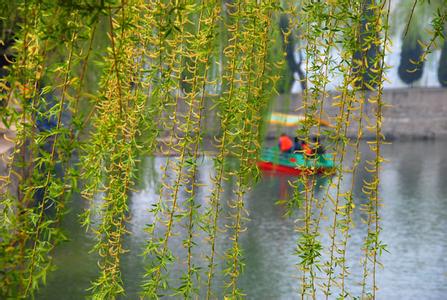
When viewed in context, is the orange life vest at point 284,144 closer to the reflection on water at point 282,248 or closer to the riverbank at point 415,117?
the reflection on water at point 282,248

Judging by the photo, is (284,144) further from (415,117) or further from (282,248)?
(282,248)

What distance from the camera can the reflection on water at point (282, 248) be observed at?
20.4 ft

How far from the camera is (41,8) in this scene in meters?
1.28

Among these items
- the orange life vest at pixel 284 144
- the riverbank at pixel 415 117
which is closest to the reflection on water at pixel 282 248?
the orange life vest at pixel 284 144

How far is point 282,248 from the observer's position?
774 centimetres

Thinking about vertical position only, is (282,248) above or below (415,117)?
below

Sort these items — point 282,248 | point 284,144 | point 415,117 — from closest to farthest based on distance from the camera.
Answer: point 282,248 < point 284,144 < point 415,117

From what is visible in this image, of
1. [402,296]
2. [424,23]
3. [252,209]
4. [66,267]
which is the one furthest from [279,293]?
[424,23]

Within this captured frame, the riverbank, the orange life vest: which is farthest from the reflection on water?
the riverbank

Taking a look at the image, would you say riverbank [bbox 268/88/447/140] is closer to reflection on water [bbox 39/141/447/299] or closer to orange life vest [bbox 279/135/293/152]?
orange life vest [bbox 279/135/293/152]

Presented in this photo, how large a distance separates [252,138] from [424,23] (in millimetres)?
20275

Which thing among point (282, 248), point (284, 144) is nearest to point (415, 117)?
point (284, 144)

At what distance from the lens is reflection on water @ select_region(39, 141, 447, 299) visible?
6.22 meters

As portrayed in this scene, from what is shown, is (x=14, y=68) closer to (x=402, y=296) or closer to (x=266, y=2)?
(x=266, y=2)
